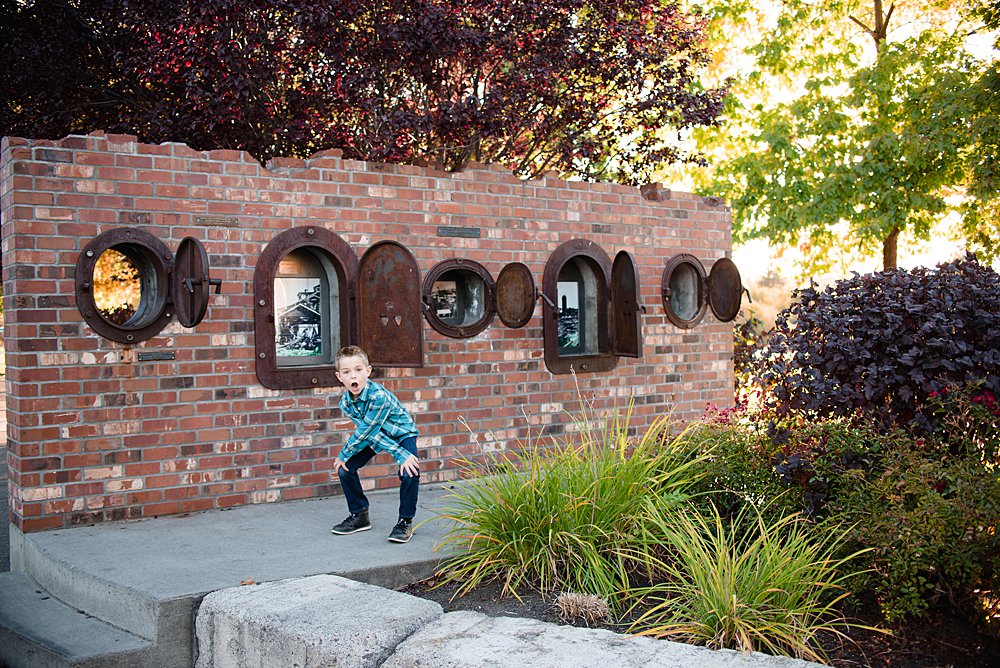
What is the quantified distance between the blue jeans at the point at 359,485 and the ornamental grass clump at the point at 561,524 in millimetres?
334

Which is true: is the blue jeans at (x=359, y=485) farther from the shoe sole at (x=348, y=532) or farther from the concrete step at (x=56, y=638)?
the concrete step at (x=56, y=638)

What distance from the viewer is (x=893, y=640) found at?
4008 mm

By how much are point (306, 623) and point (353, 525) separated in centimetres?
178

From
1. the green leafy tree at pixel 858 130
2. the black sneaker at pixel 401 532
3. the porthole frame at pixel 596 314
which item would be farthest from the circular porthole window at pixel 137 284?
the green leafy tree at pixel 858 130

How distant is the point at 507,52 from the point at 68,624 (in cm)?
751

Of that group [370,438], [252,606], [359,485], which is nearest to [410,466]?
[370,438]

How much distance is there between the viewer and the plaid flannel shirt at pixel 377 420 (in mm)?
5391

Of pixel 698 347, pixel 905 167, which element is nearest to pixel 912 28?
pixel 905 167

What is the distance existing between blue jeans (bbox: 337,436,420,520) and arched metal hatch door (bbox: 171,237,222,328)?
4.81ft

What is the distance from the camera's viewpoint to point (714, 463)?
543 centimetres

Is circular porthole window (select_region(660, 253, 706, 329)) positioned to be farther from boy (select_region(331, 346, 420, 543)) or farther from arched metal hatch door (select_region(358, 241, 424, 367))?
boy (select_region(331, 346, 420, 543))

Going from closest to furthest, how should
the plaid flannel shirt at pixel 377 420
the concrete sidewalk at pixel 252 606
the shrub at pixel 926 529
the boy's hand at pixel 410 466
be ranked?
1. the concrete sidewalk at pixel 252 606
2. the shrub at pixel 926 529
3. the boy's hand at pixel 410 466
4. the plaid flannel shirt at pixel 377 420

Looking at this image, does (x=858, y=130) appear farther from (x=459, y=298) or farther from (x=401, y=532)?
(x=401, y=532)

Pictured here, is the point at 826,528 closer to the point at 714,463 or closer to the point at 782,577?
the point at 782,577
